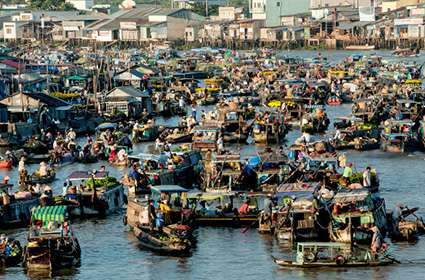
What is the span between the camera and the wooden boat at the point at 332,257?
84.9ft

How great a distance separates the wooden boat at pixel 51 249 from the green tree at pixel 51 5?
129021 mm

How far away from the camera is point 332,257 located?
2605cm

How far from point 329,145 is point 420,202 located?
685cm

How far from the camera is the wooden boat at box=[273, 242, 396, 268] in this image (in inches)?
1019

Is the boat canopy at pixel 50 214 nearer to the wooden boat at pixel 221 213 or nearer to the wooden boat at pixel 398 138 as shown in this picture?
the wooden boat at pixel 221 213

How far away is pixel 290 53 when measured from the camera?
119m

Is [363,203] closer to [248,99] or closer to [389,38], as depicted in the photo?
[248,99]

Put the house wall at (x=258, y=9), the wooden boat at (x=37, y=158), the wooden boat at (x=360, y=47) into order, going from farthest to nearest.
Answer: the house wall at (x=258, y=9) < the wooden boat at (x=360, y=47) < the wooden boat at (x=37, y=158)

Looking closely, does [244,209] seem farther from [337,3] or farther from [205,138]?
[337,3]

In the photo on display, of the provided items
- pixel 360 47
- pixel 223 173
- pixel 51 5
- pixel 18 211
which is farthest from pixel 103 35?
pixel 18 211

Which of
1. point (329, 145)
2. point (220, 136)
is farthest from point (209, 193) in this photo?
point (220, 136)

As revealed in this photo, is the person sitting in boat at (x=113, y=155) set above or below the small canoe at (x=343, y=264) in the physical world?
above

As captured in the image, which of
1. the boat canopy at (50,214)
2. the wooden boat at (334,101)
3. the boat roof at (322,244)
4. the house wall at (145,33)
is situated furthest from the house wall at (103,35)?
the boat roof at (322,244)

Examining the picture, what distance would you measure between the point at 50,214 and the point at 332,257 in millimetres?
6658
